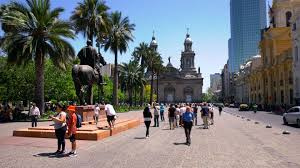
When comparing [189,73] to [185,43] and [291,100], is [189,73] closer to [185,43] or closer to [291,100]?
[185,43]

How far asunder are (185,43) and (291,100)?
104971 mm

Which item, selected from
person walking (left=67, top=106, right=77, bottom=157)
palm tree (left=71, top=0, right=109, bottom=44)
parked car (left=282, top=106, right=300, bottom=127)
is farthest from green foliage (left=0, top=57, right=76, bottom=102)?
person walking (left=67, top=106, right=77, bottom=157)

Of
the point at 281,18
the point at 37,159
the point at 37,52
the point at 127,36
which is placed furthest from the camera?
the point at 281,18

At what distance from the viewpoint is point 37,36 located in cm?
3133

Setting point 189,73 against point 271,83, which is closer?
point 271,83

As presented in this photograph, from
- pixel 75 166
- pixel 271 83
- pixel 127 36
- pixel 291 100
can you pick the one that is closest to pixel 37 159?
pixel 75 166

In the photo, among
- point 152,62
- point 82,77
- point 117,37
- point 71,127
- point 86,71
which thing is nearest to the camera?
point 71,127

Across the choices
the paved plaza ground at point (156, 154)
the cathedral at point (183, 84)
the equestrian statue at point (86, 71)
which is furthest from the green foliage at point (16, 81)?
the cathedral at point (183, 84)

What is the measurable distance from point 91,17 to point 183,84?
118 meters

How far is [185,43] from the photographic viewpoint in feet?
521

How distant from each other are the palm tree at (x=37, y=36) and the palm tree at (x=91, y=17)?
6420 millimetres

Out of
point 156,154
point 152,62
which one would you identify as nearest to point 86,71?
point 156,154

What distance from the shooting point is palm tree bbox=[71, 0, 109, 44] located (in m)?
38.9

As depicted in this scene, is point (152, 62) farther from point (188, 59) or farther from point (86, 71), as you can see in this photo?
point (188, 59)
